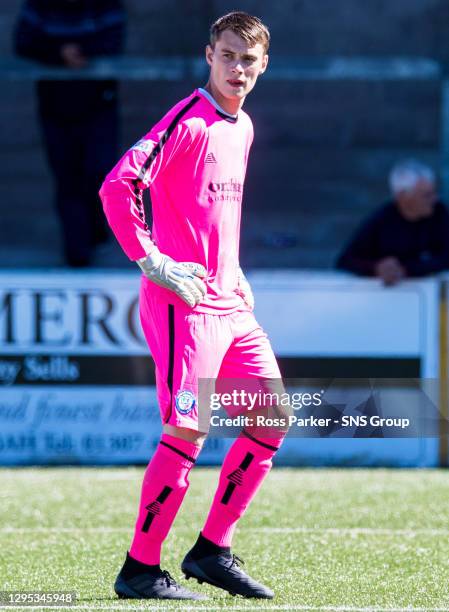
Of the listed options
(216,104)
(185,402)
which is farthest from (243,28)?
(185,402)

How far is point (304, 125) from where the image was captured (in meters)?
10.0

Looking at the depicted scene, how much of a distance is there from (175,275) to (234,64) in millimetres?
A: 763

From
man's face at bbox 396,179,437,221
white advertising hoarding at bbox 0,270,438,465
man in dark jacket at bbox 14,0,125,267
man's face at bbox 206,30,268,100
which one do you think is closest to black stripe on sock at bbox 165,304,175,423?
man's face at bbox 206,30,268,100

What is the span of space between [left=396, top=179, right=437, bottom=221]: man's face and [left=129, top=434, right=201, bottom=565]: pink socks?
13.3 feet

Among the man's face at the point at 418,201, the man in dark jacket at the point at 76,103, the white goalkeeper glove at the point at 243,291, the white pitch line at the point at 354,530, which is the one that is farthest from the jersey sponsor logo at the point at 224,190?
the man in dark jacket at the point at 76,103

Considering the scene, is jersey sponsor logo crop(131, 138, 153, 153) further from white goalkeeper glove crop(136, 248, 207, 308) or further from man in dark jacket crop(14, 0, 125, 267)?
man in dark jacket crop(14, 0, 125, 267)

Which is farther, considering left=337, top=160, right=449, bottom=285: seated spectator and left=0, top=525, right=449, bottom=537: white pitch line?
left=337, top=160, right=449, bottom=285: seated spectator

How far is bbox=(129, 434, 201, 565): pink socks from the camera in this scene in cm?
443

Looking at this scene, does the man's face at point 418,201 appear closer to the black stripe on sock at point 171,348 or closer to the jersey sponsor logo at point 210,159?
the jersey sponsor logo at point 210,159

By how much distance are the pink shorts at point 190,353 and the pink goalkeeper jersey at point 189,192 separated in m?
0.05

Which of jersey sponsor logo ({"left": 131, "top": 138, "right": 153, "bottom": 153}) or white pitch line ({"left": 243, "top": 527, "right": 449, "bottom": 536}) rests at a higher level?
jersey sponsor logo ({"left": 131, "top": 138, "right": 153, "bottom": 153})

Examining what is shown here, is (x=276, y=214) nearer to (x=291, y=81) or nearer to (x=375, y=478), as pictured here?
(x=291, y=81)

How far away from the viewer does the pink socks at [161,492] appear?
4.43 meters

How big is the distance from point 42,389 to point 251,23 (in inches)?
153
